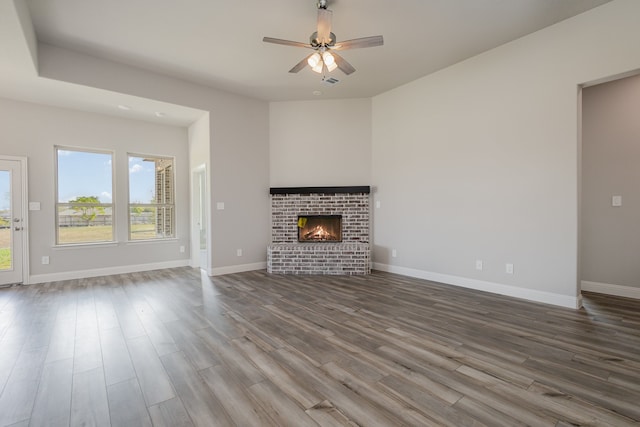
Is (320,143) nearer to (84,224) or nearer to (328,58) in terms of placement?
(328,58)

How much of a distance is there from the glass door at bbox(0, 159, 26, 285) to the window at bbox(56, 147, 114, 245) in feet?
1.51

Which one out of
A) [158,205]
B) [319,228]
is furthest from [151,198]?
[319,228]

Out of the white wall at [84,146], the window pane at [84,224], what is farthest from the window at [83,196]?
the white wall at [84,146]

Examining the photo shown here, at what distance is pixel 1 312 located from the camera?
3.37 metres

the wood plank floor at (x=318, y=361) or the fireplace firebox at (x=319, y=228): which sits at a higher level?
the fireplace firebox at (x=319, y=228)

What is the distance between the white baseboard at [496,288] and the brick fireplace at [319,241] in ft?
2.53

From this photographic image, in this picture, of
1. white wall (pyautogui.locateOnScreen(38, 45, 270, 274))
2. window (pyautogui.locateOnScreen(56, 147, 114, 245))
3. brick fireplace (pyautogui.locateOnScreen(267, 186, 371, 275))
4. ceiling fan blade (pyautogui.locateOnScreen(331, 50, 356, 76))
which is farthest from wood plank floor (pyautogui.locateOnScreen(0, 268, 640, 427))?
ceiling fan blade (pyautogui.locateOnScreen(331, 50, 356, 76))

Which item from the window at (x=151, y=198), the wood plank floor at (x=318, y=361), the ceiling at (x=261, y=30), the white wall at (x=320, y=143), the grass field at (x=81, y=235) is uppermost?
the ceiling at (x=261, y=30)

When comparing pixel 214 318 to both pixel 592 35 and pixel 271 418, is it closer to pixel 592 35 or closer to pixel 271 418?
pixel 271 418

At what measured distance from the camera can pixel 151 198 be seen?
5.86 meters

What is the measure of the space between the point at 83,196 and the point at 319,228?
166 inches

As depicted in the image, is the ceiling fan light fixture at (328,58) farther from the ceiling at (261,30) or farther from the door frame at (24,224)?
the door frame at (24,224)

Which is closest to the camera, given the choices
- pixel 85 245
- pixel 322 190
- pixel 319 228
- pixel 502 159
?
pixel 502 159

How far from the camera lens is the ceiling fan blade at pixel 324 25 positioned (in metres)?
2.84
